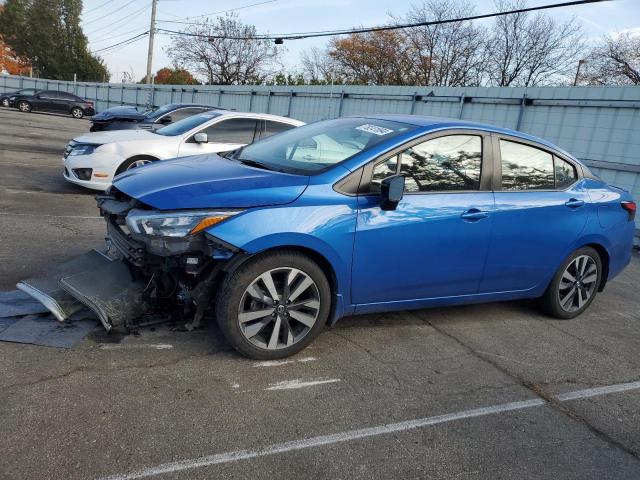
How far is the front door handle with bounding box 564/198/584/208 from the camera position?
4.86 metres

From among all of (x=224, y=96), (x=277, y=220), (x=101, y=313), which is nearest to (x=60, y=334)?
(x=101, y=313)

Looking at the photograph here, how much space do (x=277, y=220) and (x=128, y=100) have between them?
37.2m

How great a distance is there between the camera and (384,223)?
12.9ft

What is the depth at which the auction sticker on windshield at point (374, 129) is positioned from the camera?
4301mm

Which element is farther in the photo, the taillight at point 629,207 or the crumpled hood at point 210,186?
the taillight at point 629,207

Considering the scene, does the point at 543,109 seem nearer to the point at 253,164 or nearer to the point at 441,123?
the point at 441,123

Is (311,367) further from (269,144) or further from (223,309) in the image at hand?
(269,144)

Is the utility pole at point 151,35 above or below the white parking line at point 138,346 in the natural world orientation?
above

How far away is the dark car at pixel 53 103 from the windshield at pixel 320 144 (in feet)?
109

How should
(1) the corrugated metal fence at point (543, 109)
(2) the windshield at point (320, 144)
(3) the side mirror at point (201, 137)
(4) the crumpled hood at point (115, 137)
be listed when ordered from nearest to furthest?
(2) the windshield at point (320, 144)
(3) the side mirror at point (201, 137)
(4) the crumpled hood at point (115, 137)
(1) the corrugated metal fence at point (543, 109)

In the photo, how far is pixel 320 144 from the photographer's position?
14.7 feet

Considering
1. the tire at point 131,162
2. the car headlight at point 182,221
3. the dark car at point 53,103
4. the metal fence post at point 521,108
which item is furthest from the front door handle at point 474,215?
the dark car at point 53,103

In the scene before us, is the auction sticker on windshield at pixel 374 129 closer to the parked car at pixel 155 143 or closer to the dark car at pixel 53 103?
the parked car at pixel 155 143

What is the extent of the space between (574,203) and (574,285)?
0.81 m
